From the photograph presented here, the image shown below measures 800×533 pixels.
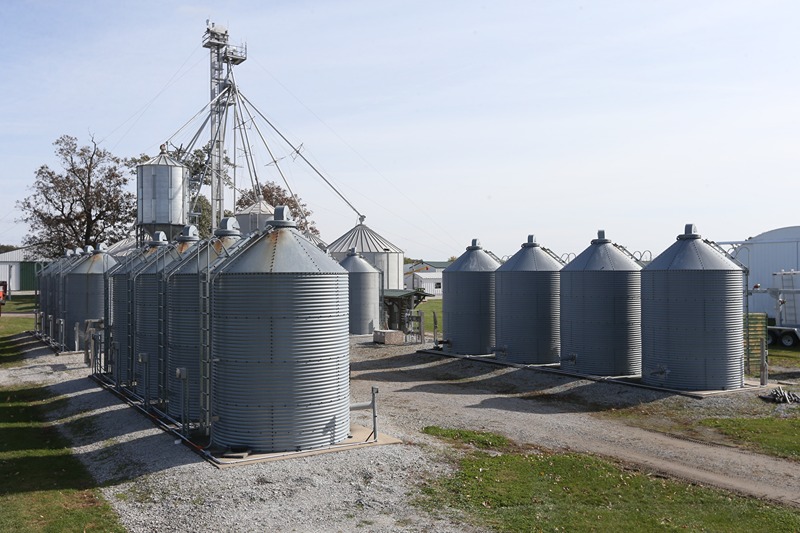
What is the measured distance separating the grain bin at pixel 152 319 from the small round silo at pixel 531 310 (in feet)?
44.4

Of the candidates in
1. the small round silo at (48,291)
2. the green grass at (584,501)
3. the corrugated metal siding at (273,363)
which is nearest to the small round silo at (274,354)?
the corrugated metal siding at (273,363)

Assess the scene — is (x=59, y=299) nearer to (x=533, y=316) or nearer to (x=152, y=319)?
(x=152, y=319)

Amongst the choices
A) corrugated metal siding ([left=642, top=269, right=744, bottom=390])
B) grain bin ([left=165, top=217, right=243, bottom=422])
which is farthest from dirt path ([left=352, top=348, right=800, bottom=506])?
grain bin ([left=165, top=217, right=243, bottom=422])

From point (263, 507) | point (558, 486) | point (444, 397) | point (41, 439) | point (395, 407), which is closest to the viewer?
point (263, 507)

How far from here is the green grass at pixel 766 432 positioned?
1636 centimetres

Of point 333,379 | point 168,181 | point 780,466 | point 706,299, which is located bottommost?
point 780,466

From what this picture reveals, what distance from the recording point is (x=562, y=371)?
2659cm

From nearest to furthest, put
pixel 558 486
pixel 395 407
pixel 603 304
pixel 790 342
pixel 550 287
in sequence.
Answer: pixel 558 486
pixel 395 407
pixel 603 304
pixel 550 287
pixel 790 342

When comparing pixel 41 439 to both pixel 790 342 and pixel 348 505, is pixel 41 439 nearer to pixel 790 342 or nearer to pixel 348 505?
pixel 348 505

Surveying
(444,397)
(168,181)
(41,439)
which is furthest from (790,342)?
(41,439)

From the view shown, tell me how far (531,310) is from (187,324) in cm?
1595

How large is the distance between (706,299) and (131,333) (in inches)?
718

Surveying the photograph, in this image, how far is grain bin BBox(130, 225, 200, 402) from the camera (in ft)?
61.6

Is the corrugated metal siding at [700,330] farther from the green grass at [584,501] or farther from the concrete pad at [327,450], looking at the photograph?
the concrete pad at [327,450]
